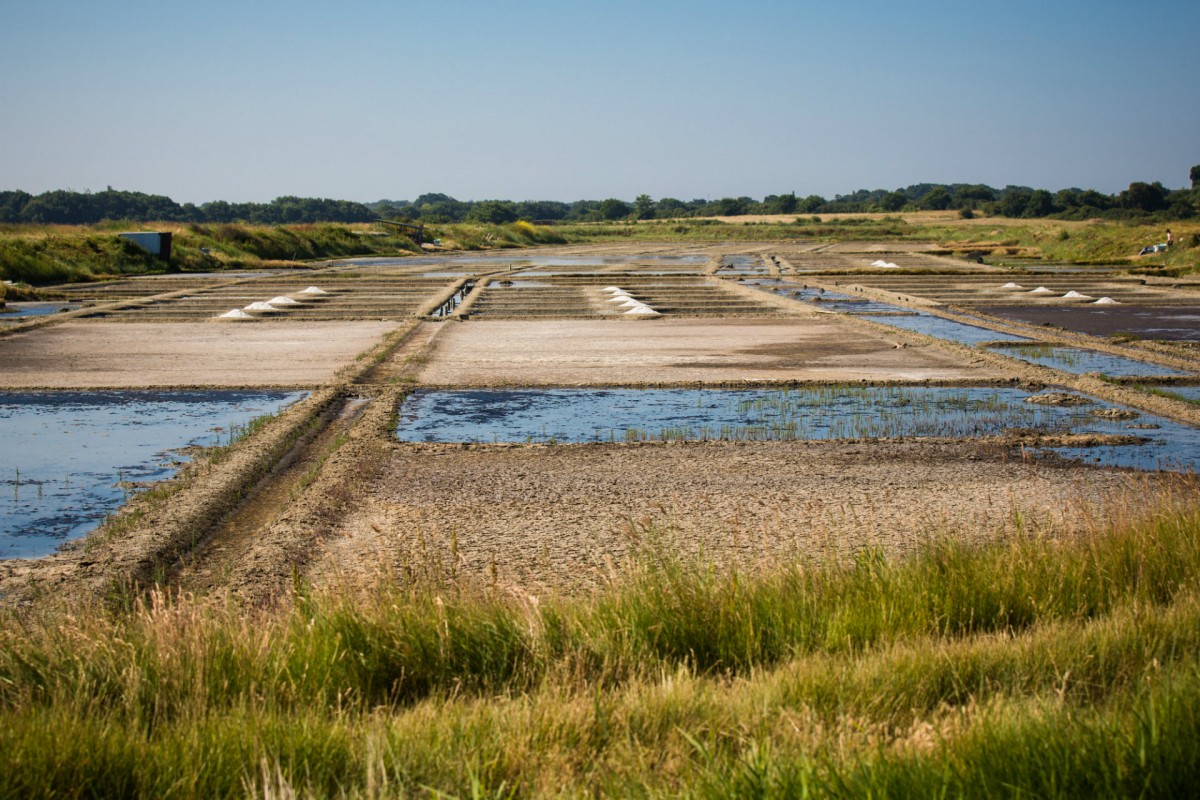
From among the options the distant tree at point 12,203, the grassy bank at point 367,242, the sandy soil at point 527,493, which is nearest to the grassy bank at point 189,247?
the grassy bank at point 367,242

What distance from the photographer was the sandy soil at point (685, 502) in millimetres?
6184

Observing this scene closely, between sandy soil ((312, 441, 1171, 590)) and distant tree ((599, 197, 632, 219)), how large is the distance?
135 metres

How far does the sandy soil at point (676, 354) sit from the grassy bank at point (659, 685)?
8.55 m

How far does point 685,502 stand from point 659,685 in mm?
3755

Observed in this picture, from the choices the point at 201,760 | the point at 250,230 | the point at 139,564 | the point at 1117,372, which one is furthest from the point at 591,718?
the point at 250,230

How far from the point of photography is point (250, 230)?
49.8 meters

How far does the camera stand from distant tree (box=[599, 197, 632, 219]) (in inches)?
5665

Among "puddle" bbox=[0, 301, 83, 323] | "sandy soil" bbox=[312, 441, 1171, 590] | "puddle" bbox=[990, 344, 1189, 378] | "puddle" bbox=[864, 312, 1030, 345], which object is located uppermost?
"puddle" bbox=[0, 301, 83, 323]

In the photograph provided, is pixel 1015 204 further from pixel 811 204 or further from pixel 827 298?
pixel 827 298

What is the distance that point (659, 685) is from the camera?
388 cm

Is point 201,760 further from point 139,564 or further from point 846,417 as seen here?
point 846,417

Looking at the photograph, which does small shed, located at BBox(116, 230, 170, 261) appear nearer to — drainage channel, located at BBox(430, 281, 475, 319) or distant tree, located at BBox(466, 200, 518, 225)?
drainage channel, located at BBox(430, 281, 475, 319)

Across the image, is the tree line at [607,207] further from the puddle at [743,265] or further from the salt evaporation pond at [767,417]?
the salt evaporation pond at [767,417]

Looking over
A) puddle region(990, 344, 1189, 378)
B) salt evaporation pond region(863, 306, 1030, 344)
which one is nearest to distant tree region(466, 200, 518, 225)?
salt evaporation pond region(863, 306, 1030, 344)
